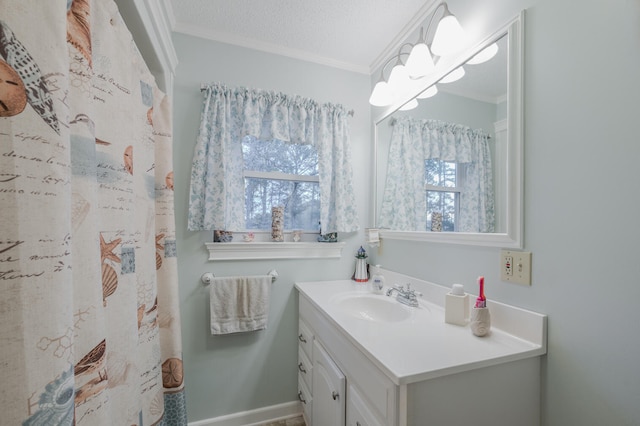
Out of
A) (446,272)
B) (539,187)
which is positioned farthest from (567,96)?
(446,272)

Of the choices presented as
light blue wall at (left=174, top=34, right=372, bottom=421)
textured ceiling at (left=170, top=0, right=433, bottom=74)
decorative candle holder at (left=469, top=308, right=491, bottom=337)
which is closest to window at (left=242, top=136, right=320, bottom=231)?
light blue wall at (left=174, top=34, right=372, bottom=421)

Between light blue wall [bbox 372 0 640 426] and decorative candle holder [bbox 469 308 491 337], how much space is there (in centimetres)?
11

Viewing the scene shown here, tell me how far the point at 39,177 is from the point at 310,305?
4.00ft

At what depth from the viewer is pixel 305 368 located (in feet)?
4.90

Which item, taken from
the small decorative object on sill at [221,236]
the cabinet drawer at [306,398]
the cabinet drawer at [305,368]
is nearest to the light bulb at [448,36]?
the small decorative object on sill at [221,236]

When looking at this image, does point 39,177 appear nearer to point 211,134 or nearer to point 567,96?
point 211,134

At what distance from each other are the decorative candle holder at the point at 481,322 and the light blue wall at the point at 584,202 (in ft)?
0.38

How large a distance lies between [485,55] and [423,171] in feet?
1.83

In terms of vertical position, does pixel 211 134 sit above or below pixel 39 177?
above

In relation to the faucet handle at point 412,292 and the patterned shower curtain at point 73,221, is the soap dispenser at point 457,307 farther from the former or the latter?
the patterned shower curtain at point 73,221

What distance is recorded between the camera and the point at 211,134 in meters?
1.49

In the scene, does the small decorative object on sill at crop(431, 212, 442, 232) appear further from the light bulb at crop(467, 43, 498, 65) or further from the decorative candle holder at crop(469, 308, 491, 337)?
the light bulb at crop(467, 43, 498, 65)

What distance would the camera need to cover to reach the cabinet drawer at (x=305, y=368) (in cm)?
139

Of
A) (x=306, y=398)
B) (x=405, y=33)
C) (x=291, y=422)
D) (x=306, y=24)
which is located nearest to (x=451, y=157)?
(x=405, y=33)
